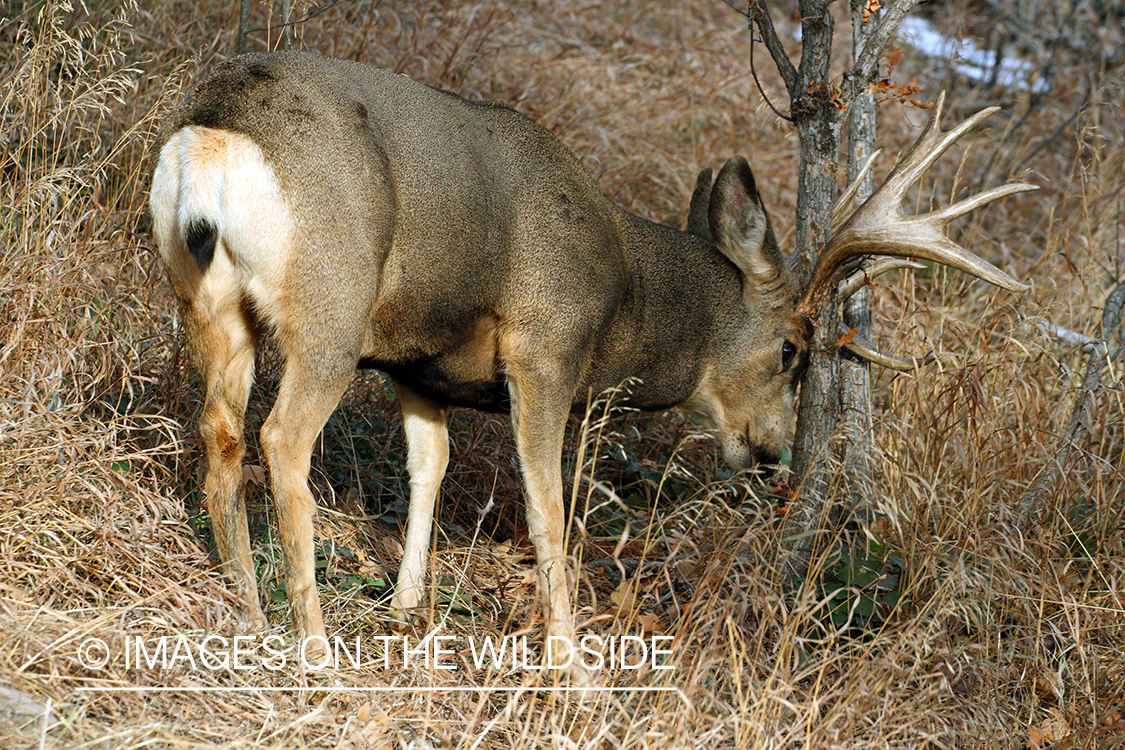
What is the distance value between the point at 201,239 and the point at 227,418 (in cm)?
65

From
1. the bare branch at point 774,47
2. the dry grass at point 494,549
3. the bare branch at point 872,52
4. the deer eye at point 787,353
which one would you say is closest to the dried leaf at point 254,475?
the dry grass at point 494,549

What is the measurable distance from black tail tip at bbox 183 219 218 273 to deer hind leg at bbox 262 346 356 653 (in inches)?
15.7

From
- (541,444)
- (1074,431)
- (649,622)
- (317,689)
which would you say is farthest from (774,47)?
(317,689)

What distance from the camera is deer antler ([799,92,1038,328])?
4.04 metres

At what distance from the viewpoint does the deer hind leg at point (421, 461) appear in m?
4.62

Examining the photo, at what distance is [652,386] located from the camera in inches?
184

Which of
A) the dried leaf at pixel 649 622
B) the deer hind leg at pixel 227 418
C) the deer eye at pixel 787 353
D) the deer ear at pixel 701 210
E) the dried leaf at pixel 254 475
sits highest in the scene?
the deer ear at pixel 701 210

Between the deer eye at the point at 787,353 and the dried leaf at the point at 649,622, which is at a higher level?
the deer eye at the point at 787,353

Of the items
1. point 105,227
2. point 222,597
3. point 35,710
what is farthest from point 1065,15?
point 35,710

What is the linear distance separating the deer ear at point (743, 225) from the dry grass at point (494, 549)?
981 millimetres

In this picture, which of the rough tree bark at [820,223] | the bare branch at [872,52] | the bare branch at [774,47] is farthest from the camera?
the bare branch at [774,47]

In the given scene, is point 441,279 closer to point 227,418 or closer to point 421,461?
point 227,418

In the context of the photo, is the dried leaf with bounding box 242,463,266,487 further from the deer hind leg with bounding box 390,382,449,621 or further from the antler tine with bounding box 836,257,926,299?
the antler tine with bounding box 836,257,926,299

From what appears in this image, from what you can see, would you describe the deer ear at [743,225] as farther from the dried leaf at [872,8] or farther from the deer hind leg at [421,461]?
the deer hind leg at [421,461]
